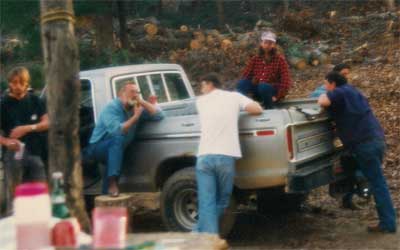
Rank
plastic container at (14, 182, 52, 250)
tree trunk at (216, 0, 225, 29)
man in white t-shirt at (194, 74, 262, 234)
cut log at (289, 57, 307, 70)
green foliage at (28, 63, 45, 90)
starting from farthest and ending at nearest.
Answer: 1. tree trunk at (216, 0, 225, 29)
2. cut log at (289, 57, 307, 70)
3. green foliage at (28, 63, 45, 90)
4. man in white t-shirt at (194, 74, 262, 234)
5. plastic container at (14, 182, 52, 250)

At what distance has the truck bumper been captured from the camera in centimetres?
822

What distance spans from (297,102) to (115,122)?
7.99 feet

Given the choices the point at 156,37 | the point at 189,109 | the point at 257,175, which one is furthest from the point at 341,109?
the point at 156,37

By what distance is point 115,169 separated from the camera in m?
8.90

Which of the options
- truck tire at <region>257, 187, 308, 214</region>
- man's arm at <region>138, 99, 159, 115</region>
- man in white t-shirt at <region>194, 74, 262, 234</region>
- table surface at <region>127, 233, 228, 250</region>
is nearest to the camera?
table surface at <region>127, 233, 228, 250</region>

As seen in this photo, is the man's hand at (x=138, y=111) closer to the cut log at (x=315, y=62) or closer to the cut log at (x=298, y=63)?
the cut log at (x=298, y=63)

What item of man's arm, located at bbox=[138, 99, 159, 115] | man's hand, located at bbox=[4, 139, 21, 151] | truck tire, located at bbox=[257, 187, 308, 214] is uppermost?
man's arm, located at bbox=[138, 99, 159, 115]

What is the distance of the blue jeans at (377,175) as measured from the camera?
874cm

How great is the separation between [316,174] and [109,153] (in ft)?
7.36

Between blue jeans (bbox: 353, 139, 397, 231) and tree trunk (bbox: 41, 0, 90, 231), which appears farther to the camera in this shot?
blue jeans (bbox: 353, 139, 397, 231)

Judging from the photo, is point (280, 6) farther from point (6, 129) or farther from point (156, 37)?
point (6, 129)

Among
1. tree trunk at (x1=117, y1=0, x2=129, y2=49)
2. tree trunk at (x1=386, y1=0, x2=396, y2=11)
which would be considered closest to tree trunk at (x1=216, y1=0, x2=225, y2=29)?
tree trunk at (x1=117, y1=0, x2=129, y2=49)

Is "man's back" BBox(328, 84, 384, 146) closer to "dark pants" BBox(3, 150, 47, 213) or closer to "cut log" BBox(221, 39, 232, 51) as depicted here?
"dark pants" BBox(3, 150, 47, 213)

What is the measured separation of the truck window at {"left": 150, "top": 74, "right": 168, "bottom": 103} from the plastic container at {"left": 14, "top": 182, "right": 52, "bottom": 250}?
6.76 meters
